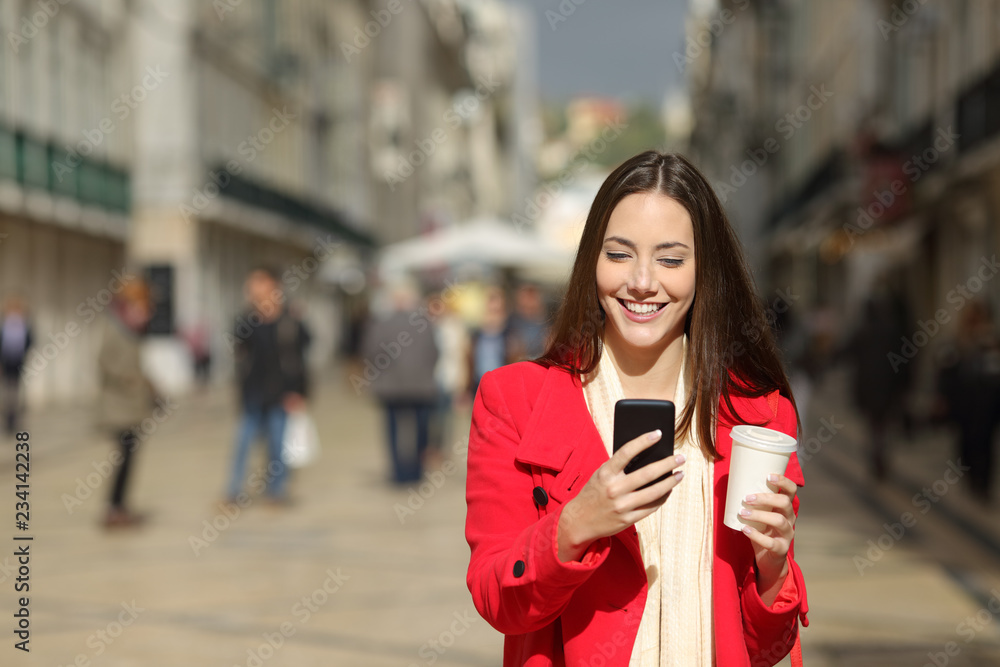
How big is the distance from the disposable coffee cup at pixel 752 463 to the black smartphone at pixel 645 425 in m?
0.15

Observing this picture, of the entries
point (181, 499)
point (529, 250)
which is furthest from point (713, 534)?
point (529, 250)

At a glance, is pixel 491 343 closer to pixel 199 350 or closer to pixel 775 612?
pixel 775 612

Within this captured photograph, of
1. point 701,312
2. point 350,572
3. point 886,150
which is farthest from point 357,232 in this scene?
point 701,312

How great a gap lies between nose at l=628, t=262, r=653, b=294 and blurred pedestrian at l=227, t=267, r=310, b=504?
8243 millimetres

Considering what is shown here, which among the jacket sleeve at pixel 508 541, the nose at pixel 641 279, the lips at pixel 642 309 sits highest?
the nose at pixel 641 279

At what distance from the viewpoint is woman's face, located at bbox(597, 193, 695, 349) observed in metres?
2.10

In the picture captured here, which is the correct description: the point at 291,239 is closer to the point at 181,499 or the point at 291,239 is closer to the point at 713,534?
the point at 181,499

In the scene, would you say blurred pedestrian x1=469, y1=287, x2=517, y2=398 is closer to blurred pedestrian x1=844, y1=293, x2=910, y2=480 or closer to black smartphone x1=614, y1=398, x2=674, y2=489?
blurred pedestrian x1=844, y1=293, x2=910, y2=480

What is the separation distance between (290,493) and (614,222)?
362 inches

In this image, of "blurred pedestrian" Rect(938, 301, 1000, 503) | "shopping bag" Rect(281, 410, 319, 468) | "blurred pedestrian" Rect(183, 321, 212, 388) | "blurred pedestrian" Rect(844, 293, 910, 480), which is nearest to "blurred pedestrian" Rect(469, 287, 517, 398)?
"shopping bag" Rect(281, 410, 319, 468)

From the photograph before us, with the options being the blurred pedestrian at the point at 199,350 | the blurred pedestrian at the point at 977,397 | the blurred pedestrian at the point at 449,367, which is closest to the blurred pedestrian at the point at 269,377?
the blurred pedestrian at the point at 449,367

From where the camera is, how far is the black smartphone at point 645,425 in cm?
182

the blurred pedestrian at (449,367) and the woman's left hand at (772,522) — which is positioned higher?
the blurred pedestrian at (449,367)

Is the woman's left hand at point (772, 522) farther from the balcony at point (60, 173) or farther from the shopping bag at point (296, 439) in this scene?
the balcony at point (60, 173)
